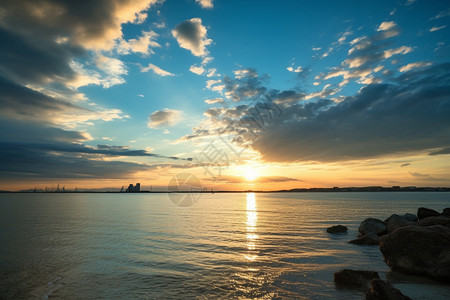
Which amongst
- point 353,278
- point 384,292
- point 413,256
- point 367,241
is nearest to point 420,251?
point 413,256

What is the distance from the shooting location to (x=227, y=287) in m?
12.4

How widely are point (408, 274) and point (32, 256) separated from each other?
28.1 meters

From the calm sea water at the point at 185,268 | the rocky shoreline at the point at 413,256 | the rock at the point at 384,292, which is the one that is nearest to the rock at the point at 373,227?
the calm sea water at the point at 185,268

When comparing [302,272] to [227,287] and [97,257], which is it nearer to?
[227,287]

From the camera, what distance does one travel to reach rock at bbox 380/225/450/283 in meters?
13.0

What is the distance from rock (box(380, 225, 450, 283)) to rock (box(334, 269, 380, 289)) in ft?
10.7

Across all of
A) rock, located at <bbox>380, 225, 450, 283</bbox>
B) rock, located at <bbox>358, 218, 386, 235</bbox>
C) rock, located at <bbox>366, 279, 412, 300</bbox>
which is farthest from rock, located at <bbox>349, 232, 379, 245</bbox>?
rock, located at <bbox>366, 279, 412, 300</bbox>

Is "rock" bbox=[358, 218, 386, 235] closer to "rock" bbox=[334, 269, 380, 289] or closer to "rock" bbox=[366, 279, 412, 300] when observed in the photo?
"rock" bbox=[334, 269, 380, 289]

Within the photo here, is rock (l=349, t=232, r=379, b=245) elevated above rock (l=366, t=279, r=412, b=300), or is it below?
below

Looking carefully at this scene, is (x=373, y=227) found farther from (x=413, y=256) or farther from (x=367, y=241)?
(x=413, y=256)

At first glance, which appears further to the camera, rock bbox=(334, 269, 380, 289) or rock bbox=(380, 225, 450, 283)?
rock bbox=(380, 225, 450, 283)

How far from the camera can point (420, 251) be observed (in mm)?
13891

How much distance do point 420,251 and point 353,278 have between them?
525 centimetres

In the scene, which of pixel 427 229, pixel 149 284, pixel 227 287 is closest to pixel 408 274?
pixel 427 229
